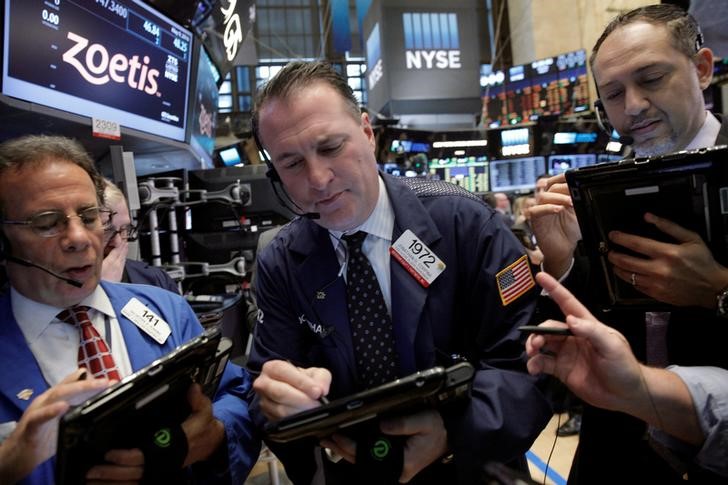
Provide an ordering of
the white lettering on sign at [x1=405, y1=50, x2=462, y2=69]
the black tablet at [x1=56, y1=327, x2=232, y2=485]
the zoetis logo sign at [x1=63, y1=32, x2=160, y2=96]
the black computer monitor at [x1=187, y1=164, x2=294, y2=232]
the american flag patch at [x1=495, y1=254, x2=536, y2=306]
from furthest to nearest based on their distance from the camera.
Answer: the white lettering on sign at [x1=405, y1=50, x2=462, y2=69] → the black computer monitor at [x1=187, y1=164, x2=294, y2=232] → the zoetis logo sign at [x1=63, y1=32, x2=160, y2=96] → the american flag patch at [x1=495, y1=254, x2=536, y2=306] → the black tablet at [x1=56, y1=327, x2=232, y2=485]

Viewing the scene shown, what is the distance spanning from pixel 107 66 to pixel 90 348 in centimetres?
160

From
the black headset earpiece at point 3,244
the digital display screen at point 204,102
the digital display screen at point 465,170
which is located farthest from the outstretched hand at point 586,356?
the digital display screen at point 465,170

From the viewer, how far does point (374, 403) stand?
34.6 inches

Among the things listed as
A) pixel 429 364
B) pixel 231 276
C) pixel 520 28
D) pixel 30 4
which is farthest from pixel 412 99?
pixel 429 364

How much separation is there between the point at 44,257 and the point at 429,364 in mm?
1023

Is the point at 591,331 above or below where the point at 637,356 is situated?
above

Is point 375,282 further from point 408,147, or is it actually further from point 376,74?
point 376,74

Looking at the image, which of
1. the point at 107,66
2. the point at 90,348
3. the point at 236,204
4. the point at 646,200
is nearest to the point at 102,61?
the point at 107,66

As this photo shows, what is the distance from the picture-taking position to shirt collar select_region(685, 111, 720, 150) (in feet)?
4.43

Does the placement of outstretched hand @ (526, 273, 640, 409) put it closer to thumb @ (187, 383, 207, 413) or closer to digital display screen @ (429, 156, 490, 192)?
thumb @ (187, 383, 207, 413)

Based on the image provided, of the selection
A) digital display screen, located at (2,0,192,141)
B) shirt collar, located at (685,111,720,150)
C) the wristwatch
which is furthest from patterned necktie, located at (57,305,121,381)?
shirt collar, located at (685,111,720,150)

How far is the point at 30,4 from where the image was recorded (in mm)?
1899

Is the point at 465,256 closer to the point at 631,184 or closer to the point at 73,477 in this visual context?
the point at 631,184

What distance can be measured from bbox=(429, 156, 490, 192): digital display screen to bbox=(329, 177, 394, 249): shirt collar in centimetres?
831
